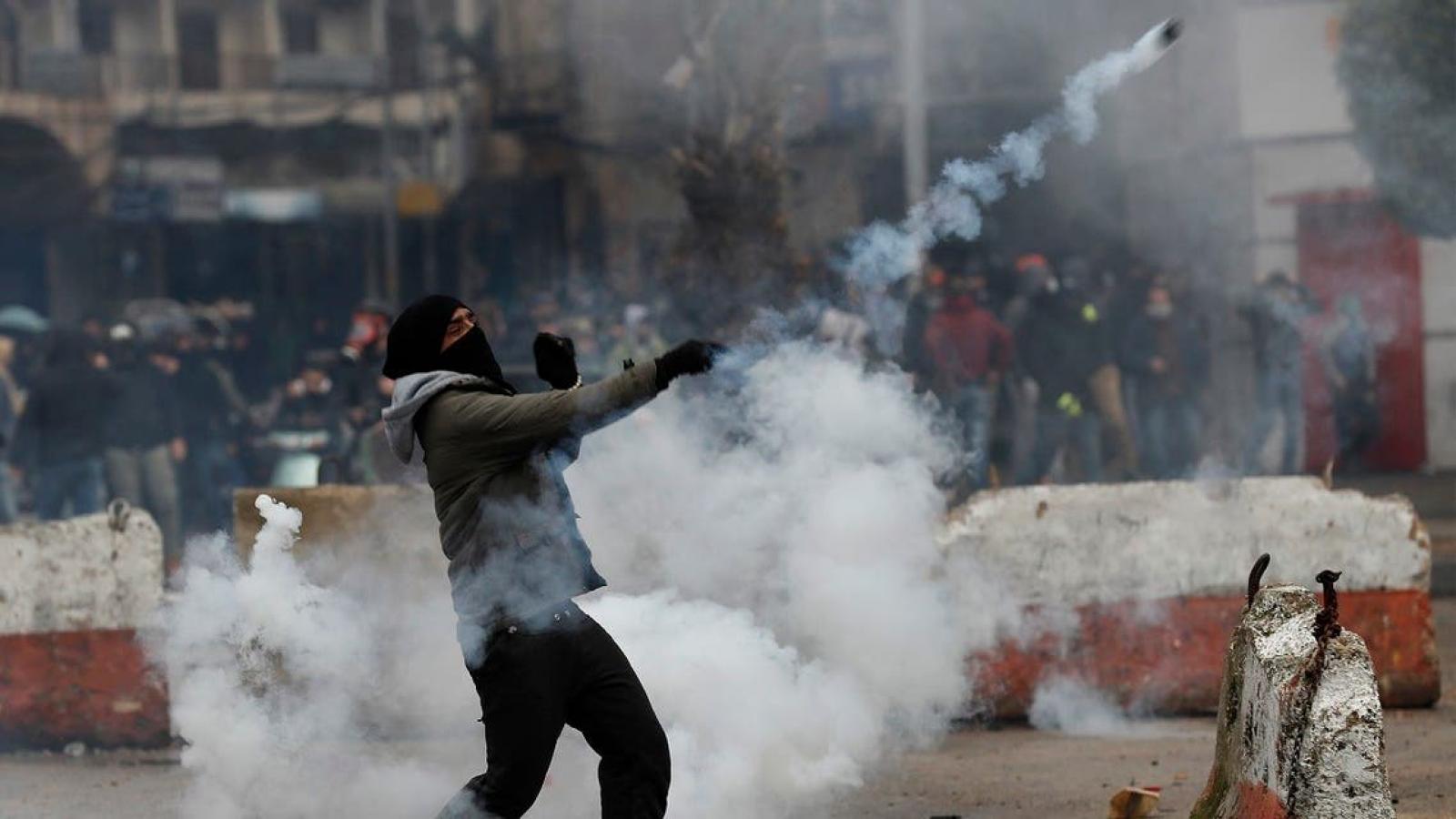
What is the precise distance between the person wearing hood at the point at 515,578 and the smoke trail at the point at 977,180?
2491mm

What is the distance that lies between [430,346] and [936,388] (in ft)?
16.0

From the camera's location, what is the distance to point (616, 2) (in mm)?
15344

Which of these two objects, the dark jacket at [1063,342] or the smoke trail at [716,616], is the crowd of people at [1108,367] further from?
the smoke trail at [716,616]

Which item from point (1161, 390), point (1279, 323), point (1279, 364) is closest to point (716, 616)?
point (1161, 390)

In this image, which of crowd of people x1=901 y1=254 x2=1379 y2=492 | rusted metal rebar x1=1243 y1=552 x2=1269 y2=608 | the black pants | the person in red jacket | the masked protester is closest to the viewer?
the black pants

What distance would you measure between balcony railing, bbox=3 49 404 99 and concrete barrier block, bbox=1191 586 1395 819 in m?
27.2

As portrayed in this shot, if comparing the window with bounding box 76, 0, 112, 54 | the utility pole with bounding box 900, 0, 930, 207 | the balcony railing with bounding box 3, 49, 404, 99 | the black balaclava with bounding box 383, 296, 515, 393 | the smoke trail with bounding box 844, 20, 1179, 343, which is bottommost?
the black balaclava with bounding box 383, 296, 515, 393

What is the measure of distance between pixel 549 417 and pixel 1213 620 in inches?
138

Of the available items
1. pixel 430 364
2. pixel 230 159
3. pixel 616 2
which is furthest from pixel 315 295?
pixel 430 364

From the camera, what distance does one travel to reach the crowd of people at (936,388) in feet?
34.6

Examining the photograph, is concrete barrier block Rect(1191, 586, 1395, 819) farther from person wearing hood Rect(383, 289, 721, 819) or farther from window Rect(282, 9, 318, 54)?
window Rect(282, 9, 318, 54)

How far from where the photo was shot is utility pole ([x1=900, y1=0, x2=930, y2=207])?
14.8 m

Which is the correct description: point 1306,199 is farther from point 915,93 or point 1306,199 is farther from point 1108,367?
point 1108,367

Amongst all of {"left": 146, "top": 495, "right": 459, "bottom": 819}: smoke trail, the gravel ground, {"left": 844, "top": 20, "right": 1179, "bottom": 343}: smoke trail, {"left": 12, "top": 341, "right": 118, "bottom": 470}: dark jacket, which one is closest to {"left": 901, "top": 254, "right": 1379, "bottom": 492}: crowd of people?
{"left": 844, "top": 20, "right": 1179, "bottom": 343}: smoke trail
